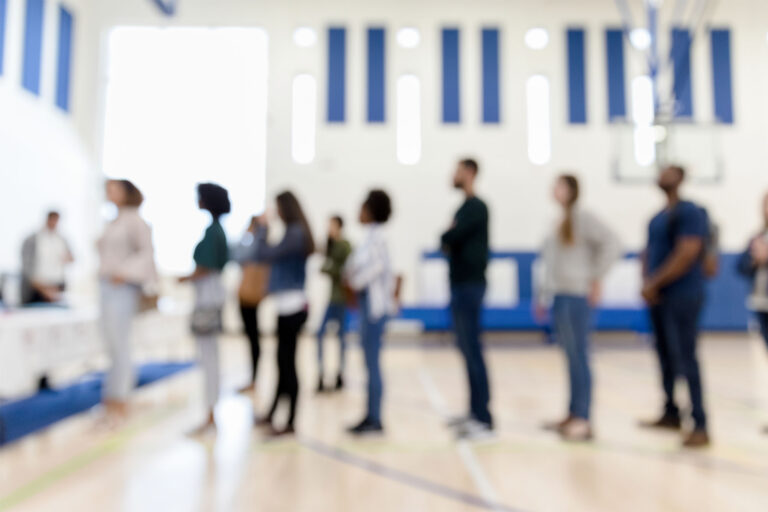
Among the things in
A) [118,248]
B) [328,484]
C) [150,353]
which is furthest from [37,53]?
[328,484]

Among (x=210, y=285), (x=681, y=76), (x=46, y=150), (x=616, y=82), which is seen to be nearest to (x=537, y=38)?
(x=616, y=82)

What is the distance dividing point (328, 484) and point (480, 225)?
1.49 metres

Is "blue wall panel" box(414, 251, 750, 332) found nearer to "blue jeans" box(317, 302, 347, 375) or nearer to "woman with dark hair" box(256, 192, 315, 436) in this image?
"blue jeans" box(317, 302, 347, 375)

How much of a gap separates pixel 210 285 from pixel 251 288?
24 centimetres

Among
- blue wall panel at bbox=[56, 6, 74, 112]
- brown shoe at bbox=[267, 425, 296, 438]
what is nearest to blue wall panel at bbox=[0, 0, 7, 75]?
blue wall panel at bbox=[56, 6, 74, 112]

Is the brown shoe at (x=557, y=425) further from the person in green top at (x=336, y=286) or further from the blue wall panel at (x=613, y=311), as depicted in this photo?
the blue wall panel at (x=613, y=311)

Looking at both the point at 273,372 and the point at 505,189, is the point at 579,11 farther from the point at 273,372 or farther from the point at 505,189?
the point at 273,372

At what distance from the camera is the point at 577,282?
2963 mm

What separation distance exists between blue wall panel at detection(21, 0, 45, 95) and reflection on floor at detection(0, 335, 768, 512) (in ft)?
21.2

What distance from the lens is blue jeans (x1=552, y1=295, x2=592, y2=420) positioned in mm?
2965

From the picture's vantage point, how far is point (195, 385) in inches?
189

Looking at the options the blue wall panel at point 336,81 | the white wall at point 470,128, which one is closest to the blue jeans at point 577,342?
the white wall at point 470,128

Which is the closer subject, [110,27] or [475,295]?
[475,295]

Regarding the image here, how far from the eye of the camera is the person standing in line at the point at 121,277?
10.5ft
